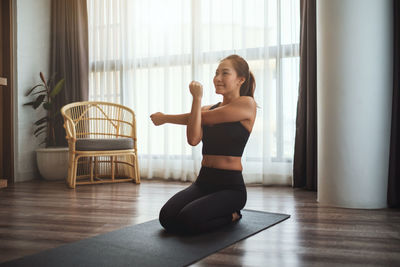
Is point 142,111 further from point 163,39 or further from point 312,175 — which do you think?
point 312,175

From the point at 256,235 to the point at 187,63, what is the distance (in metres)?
2.59

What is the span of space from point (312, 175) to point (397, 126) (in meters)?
0.90

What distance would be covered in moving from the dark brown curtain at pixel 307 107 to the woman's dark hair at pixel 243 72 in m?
1.42

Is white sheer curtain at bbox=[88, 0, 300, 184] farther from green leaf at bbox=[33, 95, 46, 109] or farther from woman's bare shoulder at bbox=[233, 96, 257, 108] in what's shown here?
woman's bare shoulder at bbox=[233, 96, 257, 108]

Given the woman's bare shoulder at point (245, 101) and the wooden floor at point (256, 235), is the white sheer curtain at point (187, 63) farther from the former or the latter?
the woman's bare shoulder at point (245, 101)

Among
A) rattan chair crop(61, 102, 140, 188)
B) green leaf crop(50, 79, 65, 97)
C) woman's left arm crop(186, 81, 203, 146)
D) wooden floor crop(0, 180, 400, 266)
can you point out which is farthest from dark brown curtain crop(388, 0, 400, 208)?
green leaf crop(50, 79, 65, 97)

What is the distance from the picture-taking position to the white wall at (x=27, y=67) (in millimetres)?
4141

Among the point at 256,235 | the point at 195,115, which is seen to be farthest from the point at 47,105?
the point at 256,235

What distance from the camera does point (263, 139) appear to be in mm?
3635

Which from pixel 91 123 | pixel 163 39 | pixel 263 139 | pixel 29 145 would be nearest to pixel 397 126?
pixel 263 139

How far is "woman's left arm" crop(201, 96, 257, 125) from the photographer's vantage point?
1.89 meters

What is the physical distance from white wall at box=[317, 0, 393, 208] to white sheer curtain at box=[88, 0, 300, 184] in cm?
101

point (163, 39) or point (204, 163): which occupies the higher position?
point (163, 39)

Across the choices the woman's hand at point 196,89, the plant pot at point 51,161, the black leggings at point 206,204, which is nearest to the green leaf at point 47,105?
the plant pot at point 51,161
